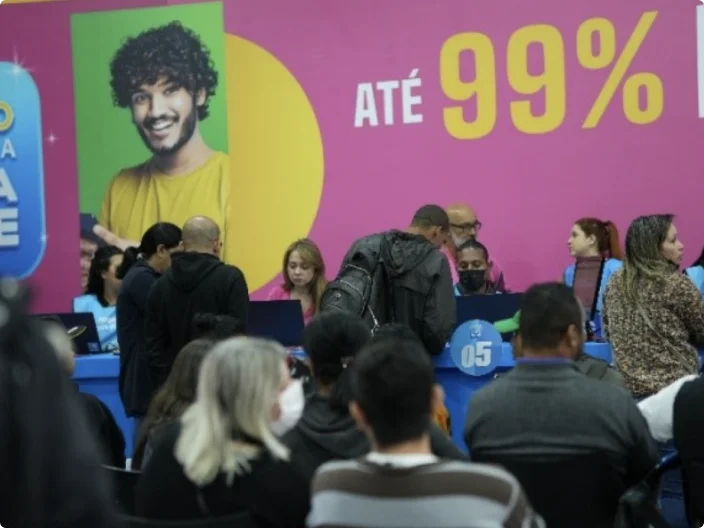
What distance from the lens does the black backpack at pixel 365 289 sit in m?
5.26

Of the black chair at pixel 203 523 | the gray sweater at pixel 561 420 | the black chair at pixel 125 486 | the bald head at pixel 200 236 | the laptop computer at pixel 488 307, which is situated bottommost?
the black chair at pixel 125 486

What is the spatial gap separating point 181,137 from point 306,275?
2.74m

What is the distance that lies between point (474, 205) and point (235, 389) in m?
5.32

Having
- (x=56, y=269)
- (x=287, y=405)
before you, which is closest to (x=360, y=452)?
(x=287, y=405)

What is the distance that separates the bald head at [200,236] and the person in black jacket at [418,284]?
2.12 feet

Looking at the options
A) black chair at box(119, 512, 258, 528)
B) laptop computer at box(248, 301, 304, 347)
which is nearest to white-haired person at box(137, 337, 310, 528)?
black chair at box(119, 512, 258, 528)

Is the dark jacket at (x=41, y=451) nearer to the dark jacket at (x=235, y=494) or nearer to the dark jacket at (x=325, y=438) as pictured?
the dark jacket at (x=235, y=494)

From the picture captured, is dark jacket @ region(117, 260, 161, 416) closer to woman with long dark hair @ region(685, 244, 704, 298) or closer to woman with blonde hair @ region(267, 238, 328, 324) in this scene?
woman with blonde hair @ region(267, 238, 328, 324)

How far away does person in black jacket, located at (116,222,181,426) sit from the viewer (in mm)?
5539

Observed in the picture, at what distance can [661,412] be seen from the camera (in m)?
3.03

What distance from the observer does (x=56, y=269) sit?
858 cm

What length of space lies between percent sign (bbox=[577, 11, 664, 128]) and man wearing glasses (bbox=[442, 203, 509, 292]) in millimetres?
1050

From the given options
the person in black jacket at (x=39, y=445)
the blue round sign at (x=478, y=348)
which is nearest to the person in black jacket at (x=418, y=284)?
the blue round sign at (x=478, y=348)

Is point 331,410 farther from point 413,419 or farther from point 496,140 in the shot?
point 496,140
